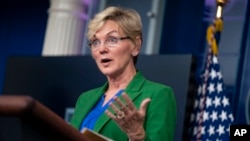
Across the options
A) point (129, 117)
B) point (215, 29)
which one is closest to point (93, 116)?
point (129, 117)

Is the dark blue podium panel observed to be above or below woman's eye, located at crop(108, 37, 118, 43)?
below

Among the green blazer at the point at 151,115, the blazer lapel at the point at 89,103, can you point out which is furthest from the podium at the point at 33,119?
the blazer lapel at the point at 89,103

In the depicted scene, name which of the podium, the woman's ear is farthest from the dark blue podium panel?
the podium

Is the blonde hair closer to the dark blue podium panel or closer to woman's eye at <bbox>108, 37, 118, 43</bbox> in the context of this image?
woman's eye at <bbox>108, 37, 118, 43</bbox>

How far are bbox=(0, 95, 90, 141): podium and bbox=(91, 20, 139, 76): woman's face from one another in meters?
0.92

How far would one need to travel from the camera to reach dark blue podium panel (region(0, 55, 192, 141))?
3.97 meters

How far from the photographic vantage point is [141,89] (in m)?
1.65

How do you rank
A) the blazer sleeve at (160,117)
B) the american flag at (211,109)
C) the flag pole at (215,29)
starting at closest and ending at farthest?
the blazer sleeve at (160,117), the american flag at (211,109), the flag pole at (215,29)

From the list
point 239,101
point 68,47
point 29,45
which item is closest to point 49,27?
point 68,47

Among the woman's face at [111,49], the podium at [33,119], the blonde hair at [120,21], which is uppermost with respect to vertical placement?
the blonde hair at [120,21]

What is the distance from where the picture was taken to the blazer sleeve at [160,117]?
1.46 m

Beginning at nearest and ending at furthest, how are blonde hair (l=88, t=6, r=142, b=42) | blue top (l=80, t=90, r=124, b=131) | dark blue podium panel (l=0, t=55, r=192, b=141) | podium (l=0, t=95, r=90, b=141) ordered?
podium (l=0, t=95, r=90, b=141) → blue top (l=80, t=90, r=124, b=131) → blonde hair (l=88, t=6, r=142, b=42) → dark blue podium panel (l=0, t=55, r=192, b=141)

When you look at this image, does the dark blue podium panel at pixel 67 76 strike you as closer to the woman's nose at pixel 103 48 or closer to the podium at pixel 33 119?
the woman's nose at pixel 103 48

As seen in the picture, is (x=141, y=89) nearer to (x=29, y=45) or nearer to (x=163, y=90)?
(x=163, y=90)
